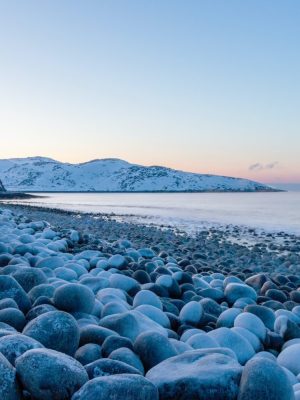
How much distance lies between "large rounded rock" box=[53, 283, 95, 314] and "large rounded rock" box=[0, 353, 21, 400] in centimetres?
138

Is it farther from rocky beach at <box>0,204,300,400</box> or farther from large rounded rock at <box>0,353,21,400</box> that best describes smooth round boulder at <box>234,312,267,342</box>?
large rounded rock at <box>0,353,21,400</box>

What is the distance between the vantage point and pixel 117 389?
1.79 m

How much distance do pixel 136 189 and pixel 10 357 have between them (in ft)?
494

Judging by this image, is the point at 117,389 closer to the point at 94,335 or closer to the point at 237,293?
the point at 94,335

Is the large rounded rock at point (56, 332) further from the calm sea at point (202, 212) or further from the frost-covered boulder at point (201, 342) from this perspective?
the calm sea at point (202, 212)

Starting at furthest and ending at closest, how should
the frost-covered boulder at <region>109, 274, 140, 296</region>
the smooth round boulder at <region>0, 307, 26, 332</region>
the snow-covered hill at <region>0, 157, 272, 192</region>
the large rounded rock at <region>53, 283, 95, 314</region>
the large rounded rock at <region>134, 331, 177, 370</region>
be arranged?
the snow-covered hill at <region>0, 157, 272, 192</region> < the frost-covered boulder at <region>109, 274, 140, 296</region> < the large rounded rock at <region>53, 283, 95, 314</region> < the smooth round boulder at <region>0, 307, 26, 332</region> < the large rounded rock at <region>134, 331, 177, 370</region>

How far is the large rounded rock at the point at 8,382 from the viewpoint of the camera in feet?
5.98

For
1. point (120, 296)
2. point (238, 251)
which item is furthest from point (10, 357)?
point (238, 251)

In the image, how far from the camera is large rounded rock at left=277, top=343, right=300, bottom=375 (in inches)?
117

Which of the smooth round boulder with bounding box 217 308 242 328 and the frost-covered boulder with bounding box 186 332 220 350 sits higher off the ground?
the frost-covered boulder with bounding box 186 332 220 350

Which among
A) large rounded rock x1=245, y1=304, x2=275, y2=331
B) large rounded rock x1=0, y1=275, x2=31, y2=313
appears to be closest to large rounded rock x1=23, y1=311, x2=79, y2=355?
large rounded rock x1=0, y1=275, x2=31, y2=313

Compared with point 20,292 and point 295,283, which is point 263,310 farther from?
point 295,283

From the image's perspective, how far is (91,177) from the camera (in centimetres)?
17025

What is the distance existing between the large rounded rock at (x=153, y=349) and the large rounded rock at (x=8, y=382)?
0.82 m
